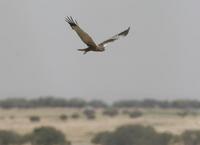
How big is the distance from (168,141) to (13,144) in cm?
1051

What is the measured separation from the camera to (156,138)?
2781 inches

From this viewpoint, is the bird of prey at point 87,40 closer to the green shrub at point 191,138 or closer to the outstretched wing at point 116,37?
the outstretched wing at point 116,37

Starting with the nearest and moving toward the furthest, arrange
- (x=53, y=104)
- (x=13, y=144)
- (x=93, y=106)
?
(x=13, y=144), (x=53, y=104), (x=93, y=106)

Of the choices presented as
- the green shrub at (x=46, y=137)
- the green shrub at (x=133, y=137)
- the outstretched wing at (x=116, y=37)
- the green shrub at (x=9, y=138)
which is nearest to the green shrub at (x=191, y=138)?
the green shrub at (x=133, y=137)

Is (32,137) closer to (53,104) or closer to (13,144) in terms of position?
(13,144)

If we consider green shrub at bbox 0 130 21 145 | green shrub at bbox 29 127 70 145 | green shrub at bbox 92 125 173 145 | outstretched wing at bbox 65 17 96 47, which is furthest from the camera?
green shrub at bbox 92 125 173 145

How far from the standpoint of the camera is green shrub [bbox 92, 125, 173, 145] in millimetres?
69625

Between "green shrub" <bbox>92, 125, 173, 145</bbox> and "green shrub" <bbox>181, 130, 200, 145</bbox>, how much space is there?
105 centimetres

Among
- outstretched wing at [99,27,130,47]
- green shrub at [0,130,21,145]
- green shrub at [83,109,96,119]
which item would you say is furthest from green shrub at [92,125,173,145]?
outstretched wing at [99,27,130,47]

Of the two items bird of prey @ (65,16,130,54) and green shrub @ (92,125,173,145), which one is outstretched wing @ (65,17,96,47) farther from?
green shrub @ (92,125,173,145)

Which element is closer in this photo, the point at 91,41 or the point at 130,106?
the point at 91,41

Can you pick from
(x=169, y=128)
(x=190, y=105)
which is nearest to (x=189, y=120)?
(x=169, y=128)

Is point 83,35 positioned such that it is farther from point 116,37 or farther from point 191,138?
point 191,138

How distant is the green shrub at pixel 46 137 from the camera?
225ft
